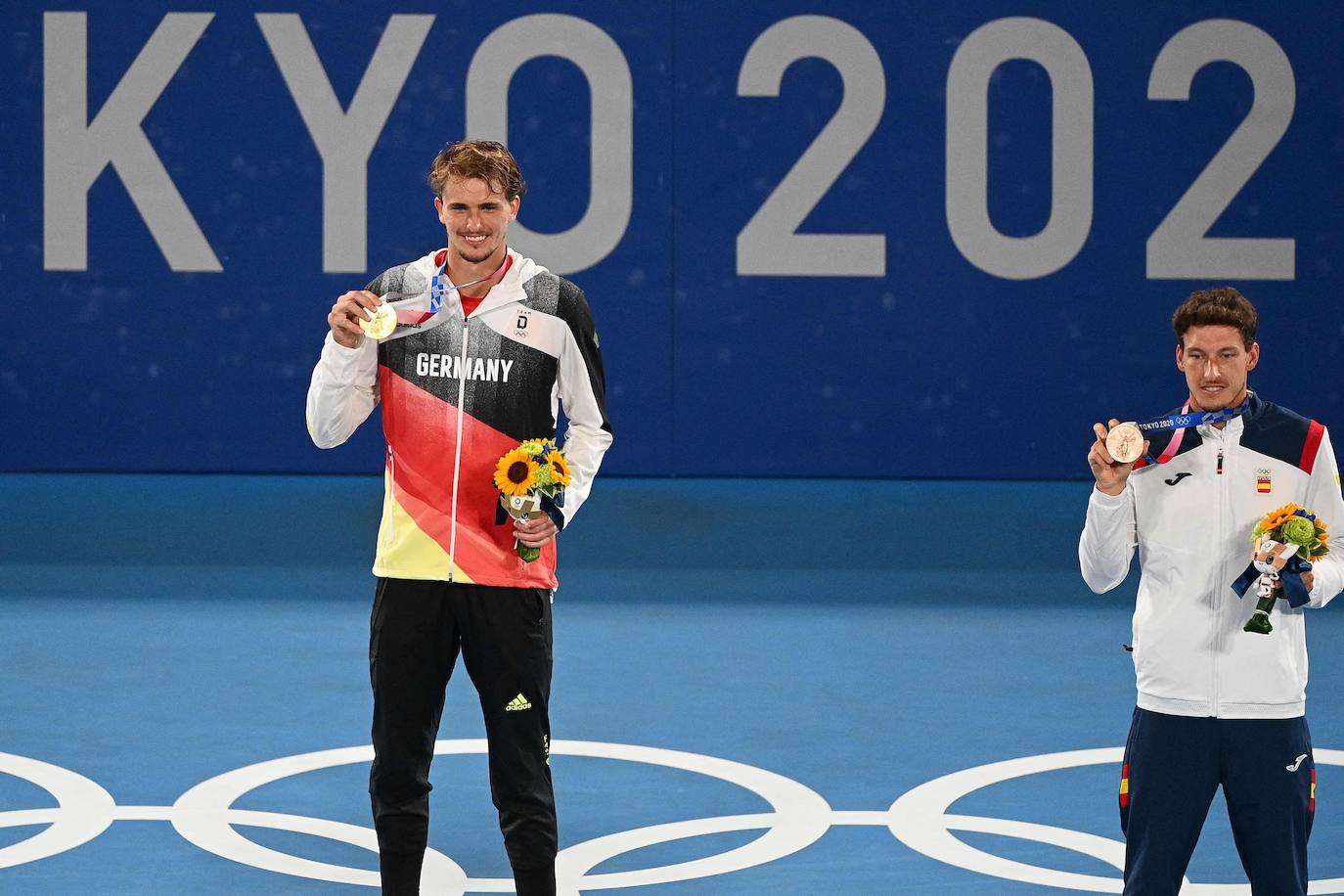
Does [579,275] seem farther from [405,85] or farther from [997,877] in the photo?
[997,877]

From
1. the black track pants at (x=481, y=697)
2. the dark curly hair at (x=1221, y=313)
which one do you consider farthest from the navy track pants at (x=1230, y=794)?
the black track pants at (x=481, y=697)

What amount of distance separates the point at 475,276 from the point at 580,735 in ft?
7.57

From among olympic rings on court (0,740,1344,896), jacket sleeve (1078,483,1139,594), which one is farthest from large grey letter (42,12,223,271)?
jacket sleeve (1078,483,1139,594)

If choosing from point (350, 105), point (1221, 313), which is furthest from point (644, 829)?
point (350, 105)

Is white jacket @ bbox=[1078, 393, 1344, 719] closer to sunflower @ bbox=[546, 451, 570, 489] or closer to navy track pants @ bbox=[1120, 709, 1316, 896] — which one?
navy track pants @ bbox=[1120, 709, 1316, 896]

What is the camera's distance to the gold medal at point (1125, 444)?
135 inches

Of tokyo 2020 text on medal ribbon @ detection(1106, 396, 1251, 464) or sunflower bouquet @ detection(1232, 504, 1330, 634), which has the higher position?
tokyo 2020 text on medal ribbon @ detection(1106, 396, 1251, 464)

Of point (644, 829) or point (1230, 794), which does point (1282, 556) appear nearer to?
point (1230, 794)

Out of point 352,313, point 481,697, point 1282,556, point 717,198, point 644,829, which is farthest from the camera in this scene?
point 717,198

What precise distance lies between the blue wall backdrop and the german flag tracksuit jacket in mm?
7545

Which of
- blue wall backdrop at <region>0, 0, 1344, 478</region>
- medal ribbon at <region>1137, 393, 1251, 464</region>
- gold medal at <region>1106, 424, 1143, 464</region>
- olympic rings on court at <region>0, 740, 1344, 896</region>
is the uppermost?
blue wall backdrop at <region>0, 0, 1344, 478</region>

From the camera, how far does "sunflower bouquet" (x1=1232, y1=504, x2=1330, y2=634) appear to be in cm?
338

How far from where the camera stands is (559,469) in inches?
148

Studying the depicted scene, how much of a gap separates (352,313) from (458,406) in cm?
31
